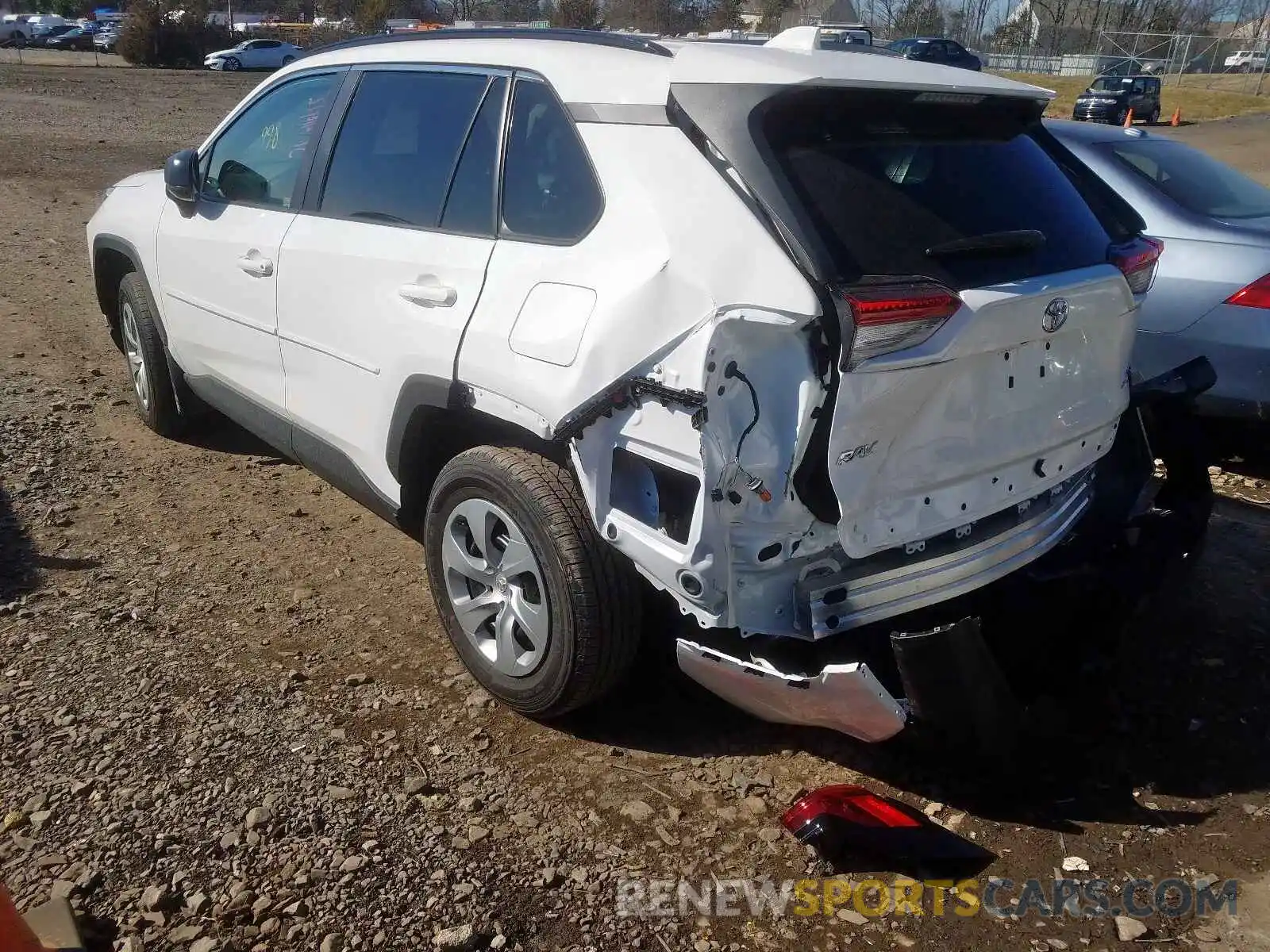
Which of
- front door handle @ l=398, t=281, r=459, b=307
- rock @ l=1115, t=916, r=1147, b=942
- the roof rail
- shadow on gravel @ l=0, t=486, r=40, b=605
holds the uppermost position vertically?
the roof rail

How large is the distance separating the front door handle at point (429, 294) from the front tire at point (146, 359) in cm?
240

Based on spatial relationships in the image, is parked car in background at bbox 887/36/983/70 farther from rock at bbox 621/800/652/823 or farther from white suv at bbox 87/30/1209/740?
rock at bbox 621/800/652/823

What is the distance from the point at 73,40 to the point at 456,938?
5331cm

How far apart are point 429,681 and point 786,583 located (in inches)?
57.1

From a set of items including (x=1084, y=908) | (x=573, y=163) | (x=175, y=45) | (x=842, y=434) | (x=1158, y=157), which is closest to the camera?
(x=842, y=434)

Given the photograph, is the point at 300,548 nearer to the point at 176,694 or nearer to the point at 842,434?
the point at 176,694

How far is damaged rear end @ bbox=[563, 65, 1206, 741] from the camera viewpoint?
2.38 metres

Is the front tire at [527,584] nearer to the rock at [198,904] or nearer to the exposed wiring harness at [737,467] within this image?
the exposed wiring harness at [737,467]

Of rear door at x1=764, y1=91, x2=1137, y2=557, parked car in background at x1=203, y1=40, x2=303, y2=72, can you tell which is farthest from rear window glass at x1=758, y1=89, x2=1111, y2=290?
parked car in background at x1=203, y1=40, x2=303, y2=72

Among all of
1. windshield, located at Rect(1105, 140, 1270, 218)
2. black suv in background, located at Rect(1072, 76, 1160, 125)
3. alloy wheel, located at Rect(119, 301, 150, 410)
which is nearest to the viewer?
alloy wheel, located at Rect(119, 301, 150, 410)

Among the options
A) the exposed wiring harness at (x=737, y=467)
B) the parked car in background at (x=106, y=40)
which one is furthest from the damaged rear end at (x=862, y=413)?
the parked car in background at (x=106, y=40)

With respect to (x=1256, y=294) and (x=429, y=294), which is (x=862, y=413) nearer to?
(x=429, y=294)

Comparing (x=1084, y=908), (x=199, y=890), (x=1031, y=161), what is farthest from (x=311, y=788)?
(x=1031, y=161)

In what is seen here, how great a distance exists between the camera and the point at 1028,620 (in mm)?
2986
